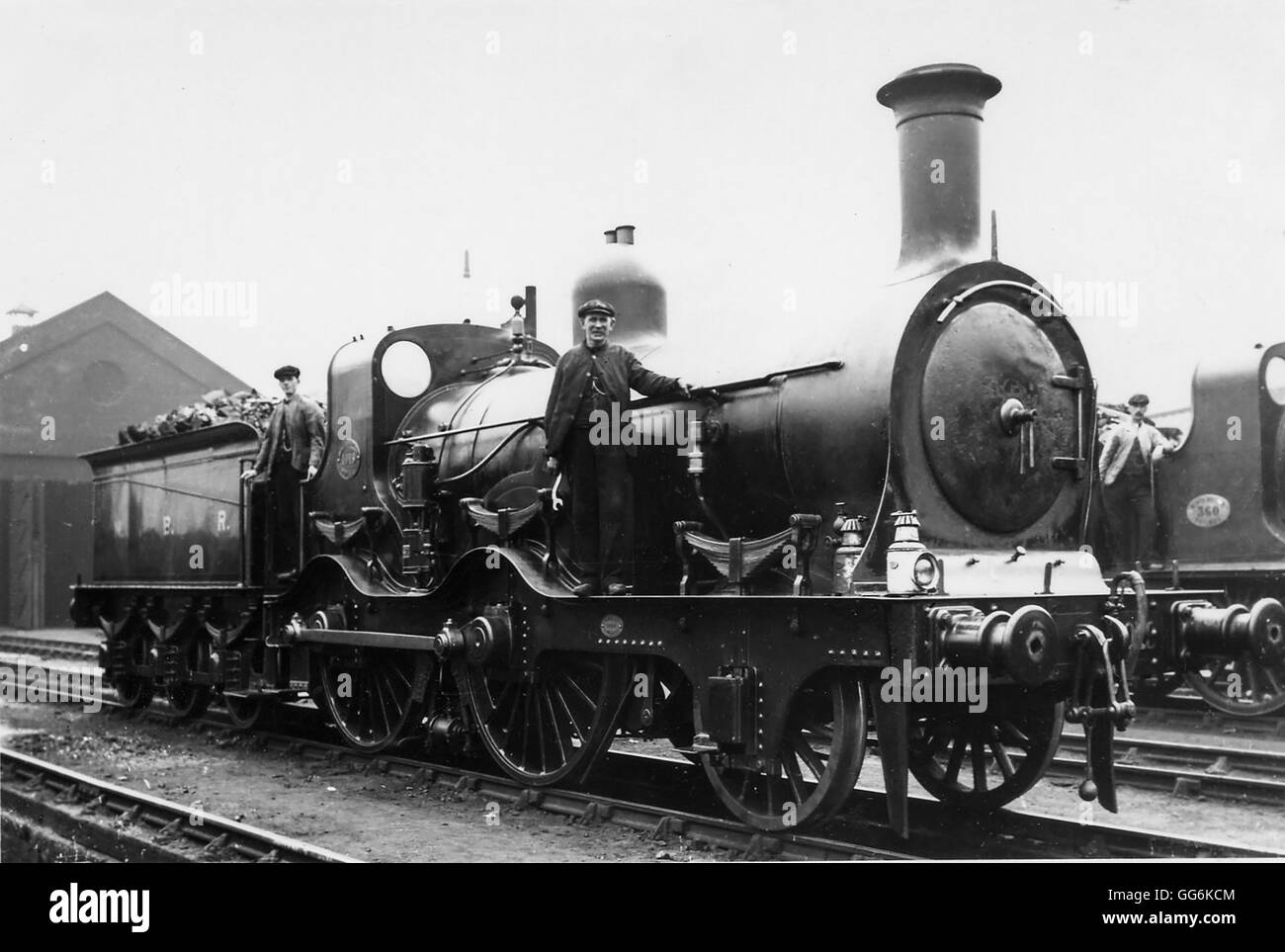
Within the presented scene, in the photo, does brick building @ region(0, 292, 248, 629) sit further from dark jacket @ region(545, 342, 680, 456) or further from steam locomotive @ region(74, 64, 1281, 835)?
dark jacket @ region(545, 342, 680, 456)

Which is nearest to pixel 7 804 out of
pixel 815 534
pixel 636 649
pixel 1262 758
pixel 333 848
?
pixel 333 848

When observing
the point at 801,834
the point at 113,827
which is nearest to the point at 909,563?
the point at 801,834

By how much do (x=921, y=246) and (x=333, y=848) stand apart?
4.50 metres

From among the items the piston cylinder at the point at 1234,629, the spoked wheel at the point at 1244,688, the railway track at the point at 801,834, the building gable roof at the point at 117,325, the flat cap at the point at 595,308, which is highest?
the building gable roof at the point at 117,325

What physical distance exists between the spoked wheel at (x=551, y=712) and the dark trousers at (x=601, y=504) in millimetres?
577

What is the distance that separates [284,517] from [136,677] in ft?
11.6

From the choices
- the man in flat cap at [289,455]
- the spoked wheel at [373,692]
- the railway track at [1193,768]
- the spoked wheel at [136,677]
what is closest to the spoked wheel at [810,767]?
the spoked wheel at [373,692]

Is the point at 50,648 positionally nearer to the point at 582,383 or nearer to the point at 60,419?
the point at 60,419

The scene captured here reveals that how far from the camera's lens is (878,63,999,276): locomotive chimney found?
21.5 ft

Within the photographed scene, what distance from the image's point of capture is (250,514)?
11133 millimetres

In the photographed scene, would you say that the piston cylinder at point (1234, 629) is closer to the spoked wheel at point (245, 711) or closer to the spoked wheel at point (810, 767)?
the spoked wheel at point (810, 767)

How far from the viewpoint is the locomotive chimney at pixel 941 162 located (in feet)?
21.5

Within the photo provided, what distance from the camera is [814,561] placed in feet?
21.1
